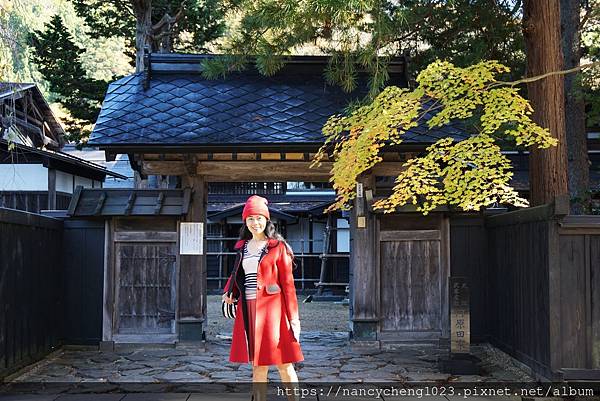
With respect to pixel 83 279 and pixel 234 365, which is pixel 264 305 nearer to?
pixel 234 365

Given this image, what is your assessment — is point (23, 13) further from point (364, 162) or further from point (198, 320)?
point (198, 320)

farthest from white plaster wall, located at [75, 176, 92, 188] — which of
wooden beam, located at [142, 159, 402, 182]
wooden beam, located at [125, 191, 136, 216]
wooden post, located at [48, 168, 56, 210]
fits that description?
wooden beam, located at [142, 159, 402, 182]

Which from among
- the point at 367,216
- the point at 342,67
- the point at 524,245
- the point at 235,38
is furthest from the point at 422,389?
the point at 235,38

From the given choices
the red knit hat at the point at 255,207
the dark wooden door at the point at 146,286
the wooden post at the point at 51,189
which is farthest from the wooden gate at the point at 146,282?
the wooden post at the point at 51,189

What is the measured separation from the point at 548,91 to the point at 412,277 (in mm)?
3694

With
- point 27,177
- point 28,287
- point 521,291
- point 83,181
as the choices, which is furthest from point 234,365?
point 83,181

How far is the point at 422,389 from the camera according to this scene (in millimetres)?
7355

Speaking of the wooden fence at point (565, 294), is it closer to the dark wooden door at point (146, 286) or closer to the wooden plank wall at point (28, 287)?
the dark wooden door at point (146, 286)

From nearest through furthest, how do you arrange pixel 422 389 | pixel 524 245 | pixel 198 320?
1. pixel 422 389
2. pixel 524 245
3. pixel 198 320

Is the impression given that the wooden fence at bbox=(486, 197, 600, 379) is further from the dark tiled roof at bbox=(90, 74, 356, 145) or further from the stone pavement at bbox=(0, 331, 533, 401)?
the dark tiled roof at bbox=(90, 74, 356, 145)

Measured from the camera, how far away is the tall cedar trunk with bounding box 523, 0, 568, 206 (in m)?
8.41

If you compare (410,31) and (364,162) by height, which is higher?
(410,31)

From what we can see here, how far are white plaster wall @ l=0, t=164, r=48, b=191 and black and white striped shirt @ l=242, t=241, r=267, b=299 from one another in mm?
15041

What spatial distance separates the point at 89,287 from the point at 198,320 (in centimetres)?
185
